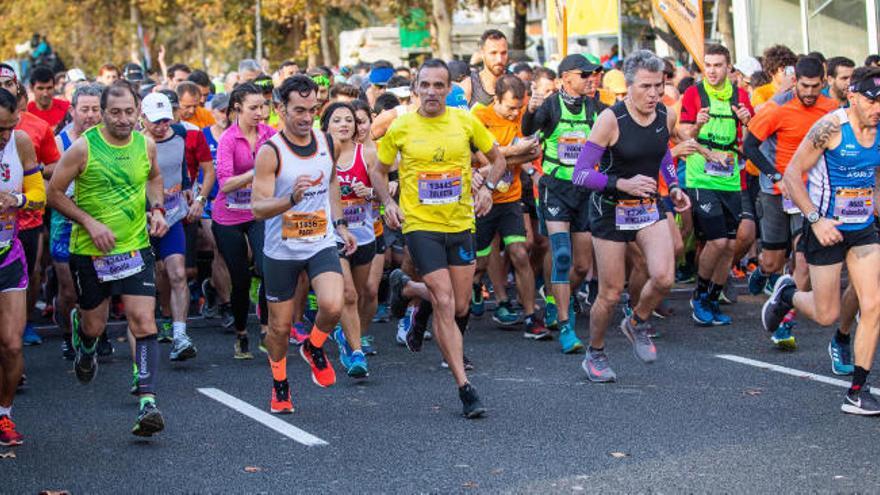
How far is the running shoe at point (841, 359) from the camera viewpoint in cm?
1006

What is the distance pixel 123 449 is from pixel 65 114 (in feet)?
23.1

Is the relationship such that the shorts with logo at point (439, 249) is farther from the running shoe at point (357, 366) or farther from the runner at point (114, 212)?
the runner at point (114, 212)

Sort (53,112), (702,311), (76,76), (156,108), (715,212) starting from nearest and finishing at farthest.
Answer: (156,108) → (702,311) → (715,212) → (53,112) → (76,76)

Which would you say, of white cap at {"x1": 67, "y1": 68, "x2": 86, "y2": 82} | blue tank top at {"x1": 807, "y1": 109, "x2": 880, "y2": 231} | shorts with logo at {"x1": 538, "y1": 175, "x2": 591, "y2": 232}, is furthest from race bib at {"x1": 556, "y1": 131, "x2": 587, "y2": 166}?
white cap at {"x1": 67, "y1": 68, "x2": 86, "y2": 82}

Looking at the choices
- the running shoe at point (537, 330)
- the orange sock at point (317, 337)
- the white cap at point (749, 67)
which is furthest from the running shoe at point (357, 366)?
the white cap at point (749, 67)

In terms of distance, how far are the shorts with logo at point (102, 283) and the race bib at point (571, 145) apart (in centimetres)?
394

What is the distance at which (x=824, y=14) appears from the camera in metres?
23.8

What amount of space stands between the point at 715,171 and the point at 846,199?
3853mm

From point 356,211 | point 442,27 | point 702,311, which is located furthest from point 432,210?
point 442,27

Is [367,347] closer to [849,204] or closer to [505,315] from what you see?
[505,315]

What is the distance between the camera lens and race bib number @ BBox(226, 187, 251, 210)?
11.5 m

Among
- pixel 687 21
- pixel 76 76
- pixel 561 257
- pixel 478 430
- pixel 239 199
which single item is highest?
pixel 687 21

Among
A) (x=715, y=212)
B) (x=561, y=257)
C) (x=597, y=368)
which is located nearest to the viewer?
(x=597, y=368)

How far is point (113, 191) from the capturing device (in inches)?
352
